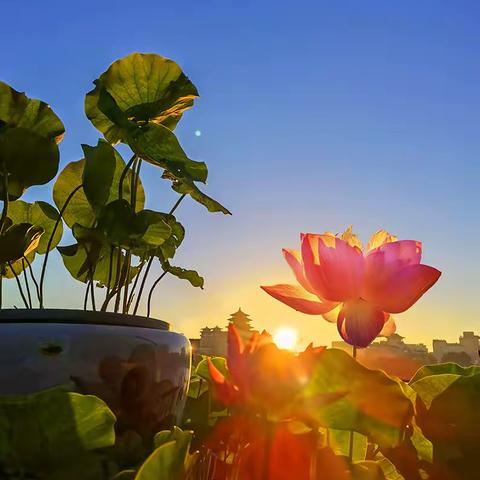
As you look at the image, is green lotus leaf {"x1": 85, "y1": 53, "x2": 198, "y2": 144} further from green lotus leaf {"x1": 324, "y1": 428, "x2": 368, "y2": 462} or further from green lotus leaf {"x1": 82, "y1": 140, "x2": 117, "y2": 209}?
green lotus leaf {"x1": 324, "y1": 428, "x2": 368, "y2": 462}

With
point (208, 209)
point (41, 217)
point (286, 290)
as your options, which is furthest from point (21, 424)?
point (41, 217)

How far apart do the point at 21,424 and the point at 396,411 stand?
25 centimetres

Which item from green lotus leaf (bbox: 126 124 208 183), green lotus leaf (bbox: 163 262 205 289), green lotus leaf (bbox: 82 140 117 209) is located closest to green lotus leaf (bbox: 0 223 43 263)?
A: green lotus leaf (bbox: 82 140 117 209)

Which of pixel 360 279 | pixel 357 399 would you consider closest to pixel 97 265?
pixel 360 279

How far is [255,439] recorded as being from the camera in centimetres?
34

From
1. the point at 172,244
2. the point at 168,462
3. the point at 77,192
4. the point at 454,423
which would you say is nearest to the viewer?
the point at 168,462

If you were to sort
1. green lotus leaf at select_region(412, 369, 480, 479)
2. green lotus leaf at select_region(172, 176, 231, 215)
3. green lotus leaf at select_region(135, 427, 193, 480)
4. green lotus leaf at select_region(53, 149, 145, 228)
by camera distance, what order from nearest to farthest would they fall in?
green lotus leaf at select_region(135, 427, 193, 480) → green lotus leaf at select_region(412, 369, 480, 479) → green lotus leaf at select_region(172, 176, 231, 215) → green lotus leaf at select_region(53, 149, 145, 228)

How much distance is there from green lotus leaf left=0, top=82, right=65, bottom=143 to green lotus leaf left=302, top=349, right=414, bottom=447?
0.66 m

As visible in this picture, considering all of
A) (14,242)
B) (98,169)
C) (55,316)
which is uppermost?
(98,169)

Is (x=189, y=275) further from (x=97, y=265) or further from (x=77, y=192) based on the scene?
(x=77, y=192)

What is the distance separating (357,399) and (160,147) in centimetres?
60

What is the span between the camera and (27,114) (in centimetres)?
88

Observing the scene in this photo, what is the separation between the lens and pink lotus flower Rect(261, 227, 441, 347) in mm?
485

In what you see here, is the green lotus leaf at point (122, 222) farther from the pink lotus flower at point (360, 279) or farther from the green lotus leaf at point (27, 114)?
the pink lotus flower at point (360, 279)
